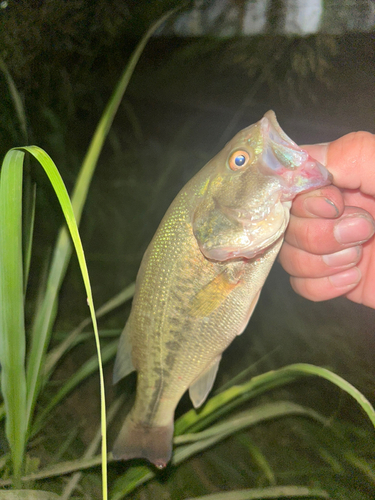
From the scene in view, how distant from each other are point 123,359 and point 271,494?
0.38 m

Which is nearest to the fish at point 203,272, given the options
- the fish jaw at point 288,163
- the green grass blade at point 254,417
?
the fish jaw at point 288,163

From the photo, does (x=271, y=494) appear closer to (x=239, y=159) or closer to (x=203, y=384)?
(x=203, y=384)

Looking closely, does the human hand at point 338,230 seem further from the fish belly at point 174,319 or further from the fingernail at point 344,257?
the fish belly at point 174,319

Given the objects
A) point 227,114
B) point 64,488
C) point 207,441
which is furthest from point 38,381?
point 227,114

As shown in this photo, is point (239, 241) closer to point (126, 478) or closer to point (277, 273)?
point (277, 273)

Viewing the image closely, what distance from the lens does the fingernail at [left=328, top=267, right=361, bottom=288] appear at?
612 millimetres

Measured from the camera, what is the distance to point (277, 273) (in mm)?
632

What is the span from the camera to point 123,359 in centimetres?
56

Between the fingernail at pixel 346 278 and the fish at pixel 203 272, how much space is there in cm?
21

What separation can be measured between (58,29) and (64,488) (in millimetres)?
796

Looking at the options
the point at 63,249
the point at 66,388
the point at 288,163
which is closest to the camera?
the point at 288,163

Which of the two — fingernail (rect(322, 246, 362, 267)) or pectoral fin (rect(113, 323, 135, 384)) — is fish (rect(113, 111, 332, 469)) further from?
fingernail (rect(322, 246, 362, 267))

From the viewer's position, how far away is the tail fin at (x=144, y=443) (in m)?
0.53

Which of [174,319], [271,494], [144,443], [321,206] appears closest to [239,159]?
[321,206]
